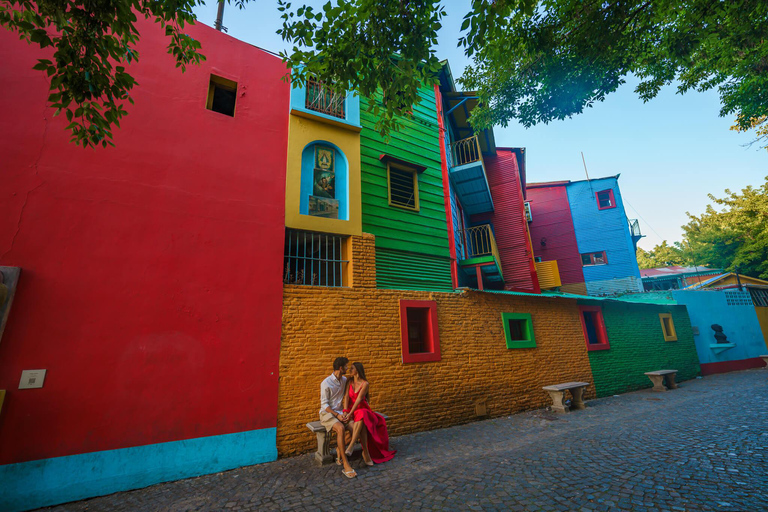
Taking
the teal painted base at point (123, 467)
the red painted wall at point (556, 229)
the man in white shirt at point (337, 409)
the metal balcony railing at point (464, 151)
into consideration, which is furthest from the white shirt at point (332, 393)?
the red painted wall at point (556, 229)

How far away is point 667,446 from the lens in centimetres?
518

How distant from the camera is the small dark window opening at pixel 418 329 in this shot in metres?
7.99

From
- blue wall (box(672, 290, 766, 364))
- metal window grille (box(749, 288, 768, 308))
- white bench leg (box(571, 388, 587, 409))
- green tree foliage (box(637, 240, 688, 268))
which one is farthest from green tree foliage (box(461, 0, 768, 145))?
green tree foliage (box(637, 240, 688, 268))

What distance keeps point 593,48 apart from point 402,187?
4.92 meters

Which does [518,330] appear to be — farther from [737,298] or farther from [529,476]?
[737,298]

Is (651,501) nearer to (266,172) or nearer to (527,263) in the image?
(266,172)

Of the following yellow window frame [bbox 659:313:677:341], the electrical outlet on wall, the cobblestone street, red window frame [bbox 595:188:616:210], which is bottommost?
the cobblestone street

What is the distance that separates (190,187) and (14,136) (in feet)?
7.88

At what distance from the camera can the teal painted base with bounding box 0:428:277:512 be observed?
4.08 metres

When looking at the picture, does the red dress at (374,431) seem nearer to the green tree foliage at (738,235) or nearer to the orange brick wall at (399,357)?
the orange brick wall at (399,357)

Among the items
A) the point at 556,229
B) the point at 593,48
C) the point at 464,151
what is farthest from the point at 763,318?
the point at 593,48

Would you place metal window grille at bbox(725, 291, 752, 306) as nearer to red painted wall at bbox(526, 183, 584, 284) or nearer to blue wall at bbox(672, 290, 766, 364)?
blue wall at bbox(672, 290, 766, 364)

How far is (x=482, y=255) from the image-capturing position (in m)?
11.2

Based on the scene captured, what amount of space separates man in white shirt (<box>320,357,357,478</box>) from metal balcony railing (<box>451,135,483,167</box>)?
9.00m
